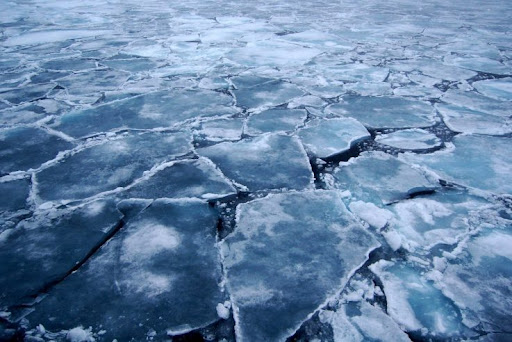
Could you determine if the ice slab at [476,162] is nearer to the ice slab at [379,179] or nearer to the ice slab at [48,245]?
the ice slab at [379,179]

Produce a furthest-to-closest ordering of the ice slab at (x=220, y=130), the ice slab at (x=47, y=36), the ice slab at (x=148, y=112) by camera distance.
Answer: the ice slab at (x=47, y=36) < the ice slab at (x=148, y=112) < the ice slab at (x=220, y=130)

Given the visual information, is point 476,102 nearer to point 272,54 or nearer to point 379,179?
point 379,179

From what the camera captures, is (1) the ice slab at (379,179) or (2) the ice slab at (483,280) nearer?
(2) the ice slab at (483,280)

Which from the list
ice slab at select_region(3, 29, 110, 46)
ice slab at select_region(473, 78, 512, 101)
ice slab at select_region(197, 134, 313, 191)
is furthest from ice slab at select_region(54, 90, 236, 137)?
ice slab at select_region(3, 29, 110, 46)

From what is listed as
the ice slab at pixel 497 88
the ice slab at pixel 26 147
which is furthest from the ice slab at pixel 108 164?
the ice slab at pixel 497 88

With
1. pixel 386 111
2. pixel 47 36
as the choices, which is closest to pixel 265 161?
pixel 386 111

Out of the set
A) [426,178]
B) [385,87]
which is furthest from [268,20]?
[426,178]

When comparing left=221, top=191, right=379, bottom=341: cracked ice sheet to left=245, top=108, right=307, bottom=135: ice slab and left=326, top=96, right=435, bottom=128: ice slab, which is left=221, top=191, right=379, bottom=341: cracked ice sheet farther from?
left=326, top=96, right=435, bottom=128: ice slab
